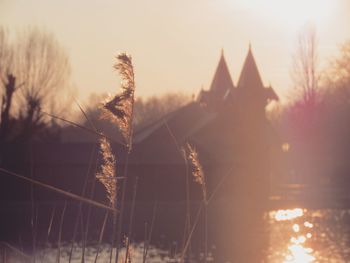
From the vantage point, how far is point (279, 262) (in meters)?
16.3

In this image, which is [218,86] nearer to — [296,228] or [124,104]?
[296,228]

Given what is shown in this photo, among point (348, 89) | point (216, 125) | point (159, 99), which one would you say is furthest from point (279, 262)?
point (159, 99)

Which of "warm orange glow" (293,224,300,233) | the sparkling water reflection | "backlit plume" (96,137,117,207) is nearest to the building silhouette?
the sparkling water reflection

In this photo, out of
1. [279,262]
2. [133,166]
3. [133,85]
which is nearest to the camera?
[133,85]

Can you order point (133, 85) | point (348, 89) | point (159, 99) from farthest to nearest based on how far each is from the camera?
point (159, 99) → point (348, 89) → point (133, 85)

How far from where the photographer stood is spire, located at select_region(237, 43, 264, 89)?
50250 mm

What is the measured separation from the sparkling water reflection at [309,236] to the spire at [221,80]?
22995mm

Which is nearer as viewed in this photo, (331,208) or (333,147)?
(331,208)

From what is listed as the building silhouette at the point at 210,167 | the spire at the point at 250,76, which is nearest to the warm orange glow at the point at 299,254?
the building silhouette at the point at 210,167

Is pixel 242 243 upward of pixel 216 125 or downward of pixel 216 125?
downward

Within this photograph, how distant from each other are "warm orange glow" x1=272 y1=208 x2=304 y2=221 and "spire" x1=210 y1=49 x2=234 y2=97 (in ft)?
74.1

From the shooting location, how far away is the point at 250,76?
51.1 metres

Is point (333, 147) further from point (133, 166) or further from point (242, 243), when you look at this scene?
point (242, 243)

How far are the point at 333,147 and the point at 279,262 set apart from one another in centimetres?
3192
